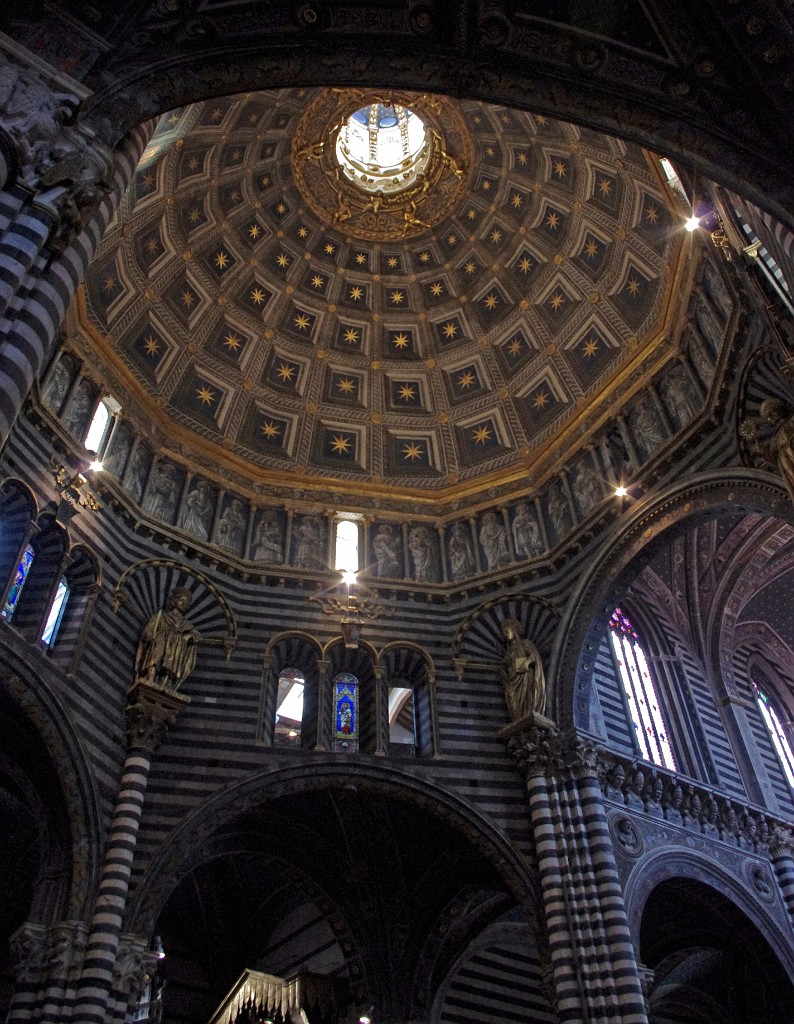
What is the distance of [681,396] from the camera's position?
20.3m

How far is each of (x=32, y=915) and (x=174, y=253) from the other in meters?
16.5

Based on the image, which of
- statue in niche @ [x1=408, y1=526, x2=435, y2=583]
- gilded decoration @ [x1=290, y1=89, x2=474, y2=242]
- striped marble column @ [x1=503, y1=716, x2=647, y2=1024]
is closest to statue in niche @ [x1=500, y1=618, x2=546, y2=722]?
striped marble column @ [x1=503, y1=716, x2=647, y2=1024]

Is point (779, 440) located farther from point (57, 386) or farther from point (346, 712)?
point (57, 386)

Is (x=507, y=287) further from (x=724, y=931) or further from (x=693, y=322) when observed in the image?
(x=724, y=931)

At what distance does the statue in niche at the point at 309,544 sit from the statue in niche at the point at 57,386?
261 inches

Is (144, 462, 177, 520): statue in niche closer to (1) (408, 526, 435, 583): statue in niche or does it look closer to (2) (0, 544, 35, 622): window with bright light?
(2) (0, 544, 35, 622): window with bright light

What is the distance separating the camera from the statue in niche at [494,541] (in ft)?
73.6

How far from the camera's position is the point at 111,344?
21.6 meters

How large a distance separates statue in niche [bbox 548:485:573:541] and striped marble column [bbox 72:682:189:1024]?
1006 centimetres

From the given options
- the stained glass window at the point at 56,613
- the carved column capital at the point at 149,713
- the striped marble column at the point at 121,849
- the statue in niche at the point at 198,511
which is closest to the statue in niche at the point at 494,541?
the statue in niche at the point at 198,511

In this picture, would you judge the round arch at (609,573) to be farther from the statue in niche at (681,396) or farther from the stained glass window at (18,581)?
the stained glass window at (18,581)

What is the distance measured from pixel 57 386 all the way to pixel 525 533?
1180cm

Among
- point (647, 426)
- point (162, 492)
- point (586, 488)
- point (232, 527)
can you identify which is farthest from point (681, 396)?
point (162, 492)

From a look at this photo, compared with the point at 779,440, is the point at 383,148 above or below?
above
